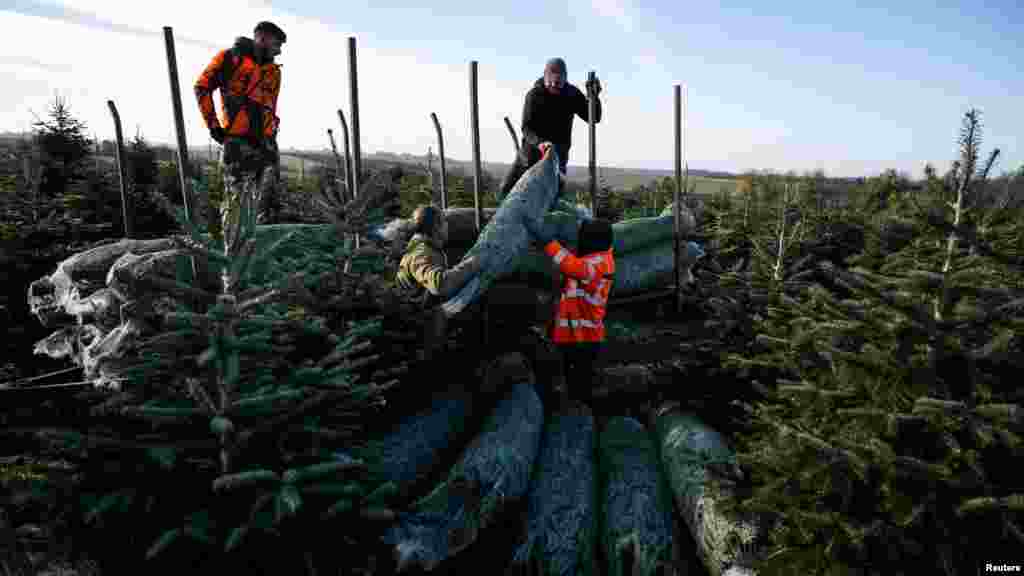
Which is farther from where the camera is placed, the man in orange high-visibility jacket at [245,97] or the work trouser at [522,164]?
the work trouser at [522,164]

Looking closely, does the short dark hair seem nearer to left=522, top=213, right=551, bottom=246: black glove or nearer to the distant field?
left=522, top=213, right=551, bottom=246: black glove

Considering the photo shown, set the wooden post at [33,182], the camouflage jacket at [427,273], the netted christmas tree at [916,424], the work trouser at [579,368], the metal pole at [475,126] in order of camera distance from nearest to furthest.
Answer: the netted christmas tree at [916,424] → the camouflage jacket at [427,273] → the work trouser at [579,368] → the metal pole at [475,126] → the wooden post at [33,182]

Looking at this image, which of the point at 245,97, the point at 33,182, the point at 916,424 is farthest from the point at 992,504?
the point at 33,182

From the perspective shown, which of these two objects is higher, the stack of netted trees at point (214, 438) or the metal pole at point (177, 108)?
the metal pole at point (177, 108)

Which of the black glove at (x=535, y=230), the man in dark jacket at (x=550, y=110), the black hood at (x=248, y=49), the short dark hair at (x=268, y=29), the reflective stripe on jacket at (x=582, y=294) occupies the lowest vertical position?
the reflective stripe on jacket at (x=582, y=294)

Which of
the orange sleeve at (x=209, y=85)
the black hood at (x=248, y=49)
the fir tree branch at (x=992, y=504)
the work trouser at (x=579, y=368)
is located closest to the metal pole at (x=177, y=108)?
the orange sleeve at (x=209, y=85)

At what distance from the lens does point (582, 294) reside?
5.70m

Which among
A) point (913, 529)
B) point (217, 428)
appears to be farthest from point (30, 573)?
point (913, 529)

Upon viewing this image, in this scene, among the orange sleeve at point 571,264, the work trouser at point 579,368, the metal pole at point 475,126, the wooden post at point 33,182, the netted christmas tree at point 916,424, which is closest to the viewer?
the netted christmas tree at point 916,424

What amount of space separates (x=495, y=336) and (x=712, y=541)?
3.21 m

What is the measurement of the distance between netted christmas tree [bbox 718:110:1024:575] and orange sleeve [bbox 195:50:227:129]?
5777 millimetres

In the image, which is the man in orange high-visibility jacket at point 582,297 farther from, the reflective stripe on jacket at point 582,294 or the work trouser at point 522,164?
the work trouser at point 522,164

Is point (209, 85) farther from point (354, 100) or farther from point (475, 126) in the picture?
point (475, 126)

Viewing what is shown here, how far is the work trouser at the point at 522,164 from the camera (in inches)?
273
